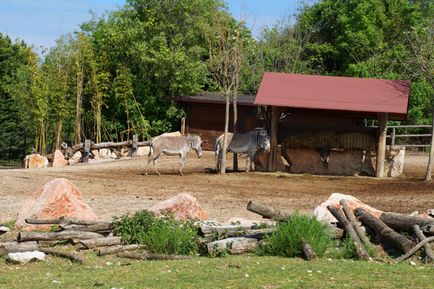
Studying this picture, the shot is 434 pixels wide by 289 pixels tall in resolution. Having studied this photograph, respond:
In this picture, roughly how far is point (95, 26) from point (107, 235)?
3595 cm

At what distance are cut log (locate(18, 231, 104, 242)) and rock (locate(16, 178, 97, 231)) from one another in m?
1.39

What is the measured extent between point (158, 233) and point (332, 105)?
16351mm

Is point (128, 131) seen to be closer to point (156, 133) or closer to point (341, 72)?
point (156, 133)

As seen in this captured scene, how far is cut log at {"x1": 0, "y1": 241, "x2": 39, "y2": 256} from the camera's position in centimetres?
1101

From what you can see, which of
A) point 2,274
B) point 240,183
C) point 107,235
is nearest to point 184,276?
point 2,274

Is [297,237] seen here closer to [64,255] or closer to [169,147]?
[64,255]

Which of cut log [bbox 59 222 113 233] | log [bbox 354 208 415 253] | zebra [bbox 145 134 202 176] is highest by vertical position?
zebra [bbox 145 134 202 176]

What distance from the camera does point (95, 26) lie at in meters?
46.7

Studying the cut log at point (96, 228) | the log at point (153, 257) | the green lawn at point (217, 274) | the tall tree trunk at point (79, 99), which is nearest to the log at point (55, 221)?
the cut log at point (96, 228)

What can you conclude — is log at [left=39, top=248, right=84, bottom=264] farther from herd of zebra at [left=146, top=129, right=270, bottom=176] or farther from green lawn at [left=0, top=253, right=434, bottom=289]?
herd of zebra at [left=146, top=129, right=270, bottom=176]

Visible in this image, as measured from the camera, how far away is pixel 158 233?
11383 millimetres

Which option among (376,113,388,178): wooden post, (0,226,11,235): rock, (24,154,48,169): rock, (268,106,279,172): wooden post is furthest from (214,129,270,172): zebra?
(0,226,11,235): rock

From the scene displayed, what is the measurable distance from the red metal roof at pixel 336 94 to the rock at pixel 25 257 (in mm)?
16381

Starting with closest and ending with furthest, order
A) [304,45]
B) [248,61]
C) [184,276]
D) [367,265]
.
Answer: [184,276], [367,265], [248,61], [304,45]
